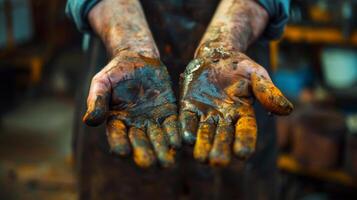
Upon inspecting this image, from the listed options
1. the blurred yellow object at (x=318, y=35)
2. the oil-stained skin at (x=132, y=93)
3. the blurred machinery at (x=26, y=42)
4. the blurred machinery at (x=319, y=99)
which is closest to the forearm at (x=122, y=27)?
the oil-stained skin at (x=132, y=93)

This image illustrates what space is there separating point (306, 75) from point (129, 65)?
2.19m

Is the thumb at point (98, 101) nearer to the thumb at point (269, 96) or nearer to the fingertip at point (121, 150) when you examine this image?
the fingertip at point (121, 150)

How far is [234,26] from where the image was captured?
1.17 m

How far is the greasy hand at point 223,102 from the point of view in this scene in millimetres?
893

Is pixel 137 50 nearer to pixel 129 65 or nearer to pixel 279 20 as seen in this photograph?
pixel 129 65

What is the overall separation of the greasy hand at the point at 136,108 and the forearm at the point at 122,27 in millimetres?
43

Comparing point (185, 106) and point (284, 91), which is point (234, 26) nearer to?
point (185, 106)

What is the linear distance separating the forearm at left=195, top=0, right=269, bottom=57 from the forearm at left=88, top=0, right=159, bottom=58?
0.12m

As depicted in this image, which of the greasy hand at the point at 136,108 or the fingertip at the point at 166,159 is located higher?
the greasy hand at the point at 136,108

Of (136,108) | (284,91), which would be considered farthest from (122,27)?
(284,91)

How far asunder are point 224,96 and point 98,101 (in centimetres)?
25

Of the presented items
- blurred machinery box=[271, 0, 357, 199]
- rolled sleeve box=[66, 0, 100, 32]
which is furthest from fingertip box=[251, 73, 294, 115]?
blurred machinery box=[271, 0, 357, 199]

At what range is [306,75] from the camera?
10.0ft

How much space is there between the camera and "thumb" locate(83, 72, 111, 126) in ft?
2.97
